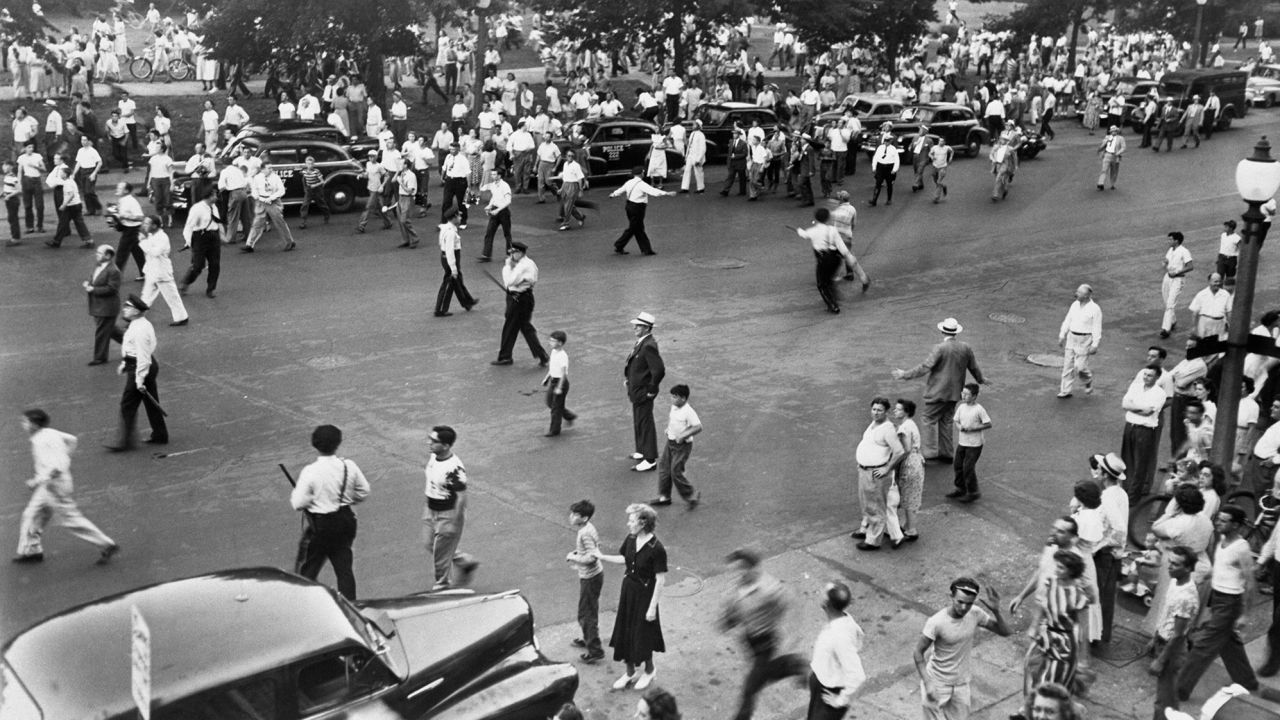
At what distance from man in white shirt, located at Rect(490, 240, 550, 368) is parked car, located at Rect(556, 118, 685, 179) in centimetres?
1309

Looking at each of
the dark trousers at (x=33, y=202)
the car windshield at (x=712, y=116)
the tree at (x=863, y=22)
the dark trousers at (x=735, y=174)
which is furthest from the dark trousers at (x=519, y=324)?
the tree at (x=863, y=22)

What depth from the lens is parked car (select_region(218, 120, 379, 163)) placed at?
2619 cm

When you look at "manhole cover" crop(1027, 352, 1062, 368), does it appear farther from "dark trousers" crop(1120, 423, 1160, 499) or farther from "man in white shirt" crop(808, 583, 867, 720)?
"man in white shirt" crop(808, 583, 867, 720)

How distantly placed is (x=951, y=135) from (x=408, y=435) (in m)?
24.3

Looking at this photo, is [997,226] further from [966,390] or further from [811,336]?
[966,390]

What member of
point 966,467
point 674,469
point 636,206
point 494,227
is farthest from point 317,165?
point 966,467

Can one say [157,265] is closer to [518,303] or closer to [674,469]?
[518,303]

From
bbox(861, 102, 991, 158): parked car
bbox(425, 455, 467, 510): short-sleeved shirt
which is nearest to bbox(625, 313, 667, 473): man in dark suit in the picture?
bbox(425, 455, 467, 510): short-sleeved shirt

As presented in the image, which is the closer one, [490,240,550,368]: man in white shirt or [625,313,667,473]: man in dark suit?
[625,313,667,473]: man in dark suit

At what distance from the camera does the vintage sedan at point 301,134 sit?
26172mm

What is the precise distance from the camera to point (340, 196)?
85.5ft

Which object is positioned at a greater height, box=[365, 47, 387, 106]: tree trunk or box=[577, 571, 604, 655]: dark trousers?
box=[365, 47, 387, 106]: tree trunk

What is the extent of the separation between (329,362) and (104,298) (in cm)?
273

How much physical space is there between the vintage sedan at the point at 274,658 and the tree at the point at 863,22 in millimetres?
33492
